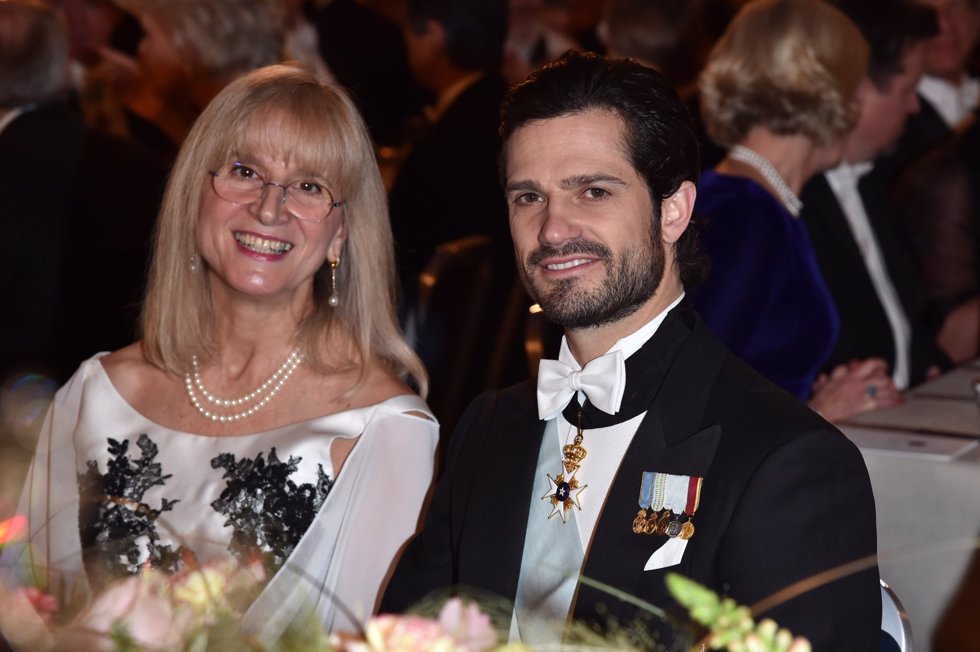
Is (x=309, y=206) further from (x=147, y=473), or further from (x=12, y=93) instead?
(x=12, y=93)

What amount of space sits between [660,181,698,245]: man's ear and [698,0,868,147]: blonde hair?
1.35 metres

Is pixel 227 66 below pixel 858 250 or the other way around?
the other way around

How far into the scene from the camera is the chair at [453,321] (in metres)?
3.64

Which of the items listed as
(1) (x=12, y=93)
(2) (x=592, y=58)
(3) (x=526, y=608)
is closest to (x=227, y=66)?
(1) (x=12, y=93)

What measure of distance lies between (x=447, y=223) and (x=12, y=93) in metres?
1.52

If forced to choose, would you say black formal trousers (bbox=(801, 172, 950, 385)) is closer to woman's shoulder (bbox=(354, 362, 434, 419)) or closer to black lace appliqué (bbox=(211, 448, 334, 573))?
woman's shoulder (bbox=(354, 362, 434, 419))

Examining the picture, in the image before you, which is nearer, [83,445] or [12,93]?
[83,445]

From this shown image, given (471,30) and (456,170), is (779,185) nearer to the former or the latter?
(456,170)

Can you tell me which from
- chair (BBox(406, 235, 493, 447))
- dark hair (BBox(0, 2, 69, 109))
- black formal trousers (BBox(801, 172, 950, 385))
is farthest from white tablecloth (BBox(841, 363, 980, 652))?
dark hair (BBox(0, 2, 69, 109))

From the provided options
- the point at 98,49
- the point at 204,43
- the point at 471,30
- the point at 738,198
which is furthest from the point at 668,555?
the point at 98,49

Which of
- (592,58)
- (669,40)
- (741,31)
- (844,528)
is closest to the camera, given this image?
(844,528)

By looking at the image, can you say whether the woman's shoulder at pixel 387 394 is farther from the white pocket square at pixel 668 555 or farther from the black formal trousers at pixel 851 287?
the black formal trousers at pixel 851 287

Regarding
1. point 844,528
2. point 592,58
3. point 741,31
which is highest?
point 741,31

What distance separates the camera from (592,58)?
2.10m
